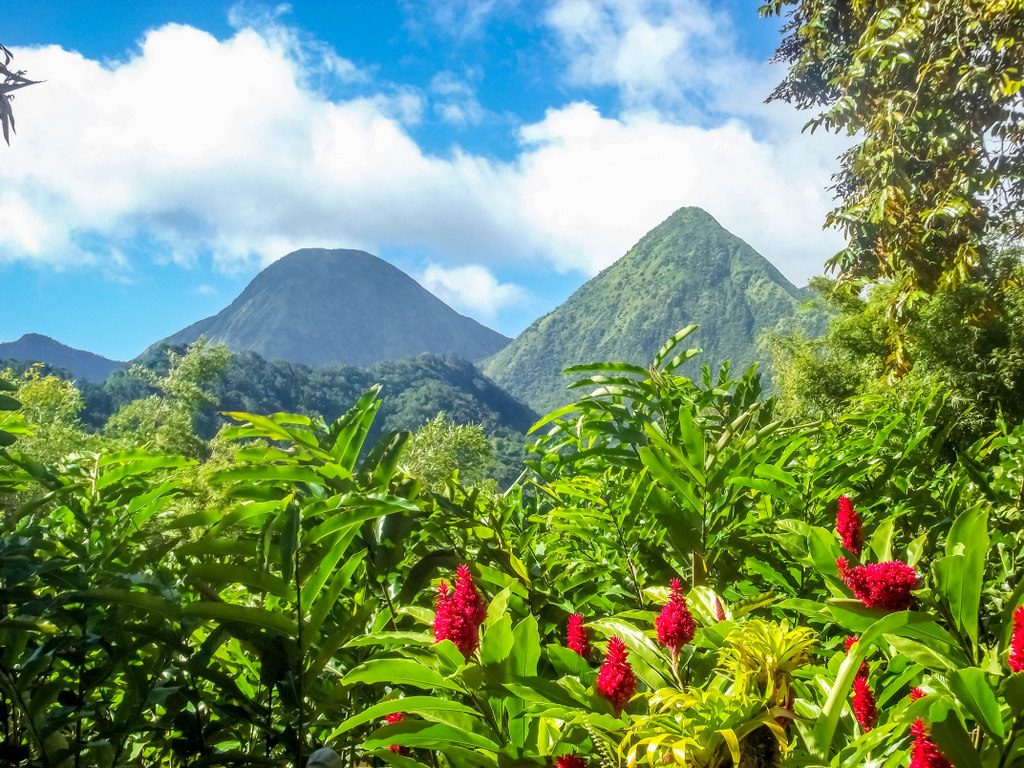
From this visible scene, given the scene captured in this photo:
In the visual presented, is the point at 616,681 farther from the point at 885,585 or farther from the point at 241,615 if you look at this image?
the point at 241,615

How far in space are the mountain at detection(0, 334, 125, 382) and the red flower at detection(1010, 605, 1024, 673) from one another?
552ft

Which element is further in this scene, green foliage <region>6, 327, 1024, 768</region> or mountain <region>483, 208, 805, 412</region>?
mountain <region>483, 208, 805, 412</region>

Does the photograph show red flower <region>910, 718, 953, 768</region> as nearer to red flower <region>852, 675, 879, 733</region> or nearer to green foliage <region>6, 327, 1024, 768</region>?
green foliage <region>6, 327, 1024, 768</region>

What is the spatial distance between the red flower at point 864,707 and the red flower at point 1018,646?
0.47 feet

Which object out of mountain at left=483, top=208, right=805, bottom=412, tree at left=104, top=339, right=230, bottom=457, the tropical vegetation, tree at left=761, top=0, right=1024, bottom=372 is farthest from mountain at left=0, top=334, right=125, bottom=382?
the tropical vegetation

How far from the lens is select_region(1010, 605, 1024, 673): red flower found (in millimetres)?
553

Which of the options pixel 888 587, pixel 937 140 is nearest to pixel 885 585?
pixel 888 587

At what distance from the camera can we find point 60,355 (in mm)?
161750

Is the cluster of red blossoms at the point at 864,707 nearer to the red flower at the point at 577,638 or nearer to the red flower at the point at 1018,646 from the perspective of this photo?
the red flower at the point at 1018,646

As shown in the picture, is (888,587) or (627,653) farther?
(627,653)

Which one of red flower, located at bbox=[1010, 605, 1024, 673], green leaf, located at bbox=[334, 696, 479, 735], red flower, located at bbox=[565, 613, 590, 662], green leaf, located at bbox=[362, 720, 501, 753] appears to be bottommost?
green leaf, located at bbox=[362, 720, 501, 753]

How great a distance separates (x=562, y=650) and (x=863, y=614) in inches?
10.7

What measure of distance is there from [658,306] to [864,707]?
13568 centimetres

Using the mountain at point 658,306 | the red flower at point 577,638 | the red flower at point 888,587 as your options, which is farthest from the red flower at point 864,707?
the mountain at point 658,306
